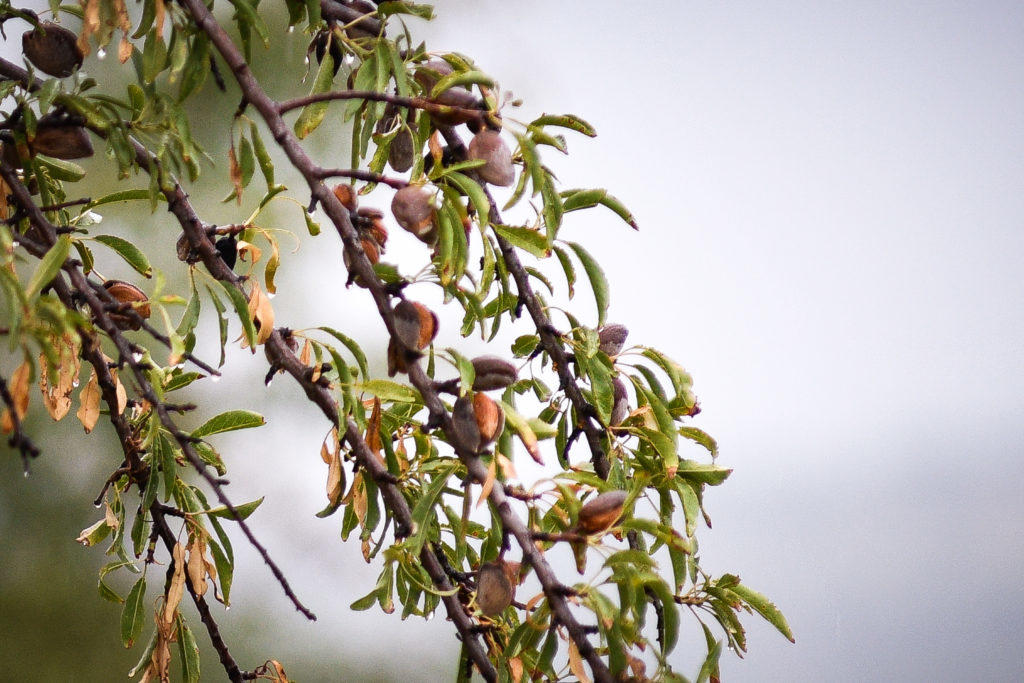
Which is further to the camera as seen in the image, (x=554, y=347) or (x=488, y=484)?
(x=554, y=347)

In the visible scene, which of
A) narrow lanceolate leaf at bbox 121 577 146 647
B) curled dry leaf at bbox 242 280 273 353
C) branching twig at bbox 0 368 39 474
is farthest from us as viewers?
narrow lanceolate leaf at bbox 121 577 146 647

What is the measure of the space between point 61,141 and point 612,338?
0.91 feet

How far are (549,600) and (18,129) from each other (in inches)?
12.0

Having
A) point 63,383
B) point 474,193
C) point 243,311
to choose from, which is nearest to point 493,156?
point 474,193

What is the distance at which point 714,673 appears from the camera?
37 cm

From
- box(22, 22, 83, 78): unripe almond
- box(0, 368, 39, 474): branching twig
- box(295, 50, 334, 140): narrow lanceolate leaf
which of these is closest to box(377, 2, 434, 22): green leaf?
box(295, 50, 334, 140): narrow lanceolate leaf

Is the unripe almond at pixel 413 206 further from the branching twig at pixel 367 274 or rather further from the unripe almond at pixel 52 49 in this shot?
the unripe almond at pixel 52 49

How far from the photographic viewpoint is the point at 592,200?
1.38 ft

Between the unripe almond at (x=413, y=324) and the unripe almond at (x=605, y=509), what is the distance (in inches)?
3.7

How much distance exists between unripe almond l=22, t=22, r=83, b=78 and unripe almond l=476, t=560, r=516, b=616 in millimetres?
298

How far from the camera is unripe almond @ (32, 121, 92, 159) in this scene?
1.21 feet

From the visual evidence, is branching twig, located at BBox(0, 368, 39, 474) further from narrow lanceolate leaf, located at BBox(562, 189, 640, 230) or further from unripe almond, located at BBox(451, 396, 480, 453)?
narrow lanceolate leaf, located at BBox(562, 189, 640, 230)

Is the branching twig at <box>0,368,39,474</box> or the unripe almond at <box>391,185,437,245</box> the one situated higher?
the unripe almond at <box>391,185,437,245</box>

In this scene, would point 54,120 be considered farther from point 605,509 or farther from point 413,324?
point 605,509
